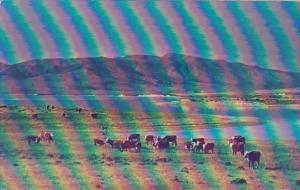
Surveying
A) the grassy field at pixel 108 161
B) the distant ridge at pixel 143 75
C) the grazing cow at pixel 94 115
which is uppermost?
the distant ridge at pixel 143 75

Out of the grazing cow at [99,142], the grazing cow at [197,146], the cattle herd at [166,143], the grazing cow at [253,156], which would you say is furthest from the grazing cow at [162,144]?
the grazing cow at [253,156]

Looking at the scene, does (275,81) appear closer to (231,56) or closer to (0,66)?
(231,56)

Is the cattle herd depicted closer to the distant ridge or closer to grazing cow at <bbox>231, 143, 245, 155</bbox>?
grazing cow at <bbox>231, 143, 245, 155</bbox>

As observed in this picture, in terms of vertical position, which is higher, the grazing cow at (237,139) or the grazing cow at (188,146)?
the grazing cow at (237,139)

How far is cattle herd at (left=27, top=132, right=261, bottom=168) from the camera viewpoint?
2.77 meters

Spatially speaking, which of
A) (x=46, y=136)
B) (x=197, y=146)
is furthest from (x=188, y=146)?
(x=46, y=136)

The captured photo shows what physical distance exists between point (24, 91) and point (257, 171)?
1.02 meters

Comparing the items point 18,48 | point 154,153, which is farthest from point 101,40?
point 154,153

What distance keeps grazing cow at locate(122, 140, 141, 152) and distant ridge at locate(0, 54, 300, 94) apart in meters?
0.21

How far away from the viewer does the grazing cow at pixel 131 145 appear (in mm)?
2771

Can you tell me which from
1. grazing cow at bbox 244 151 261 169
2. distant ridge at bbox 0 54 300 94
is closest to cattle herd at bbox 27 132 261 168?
grazing cow at bbox 244 151 261 169

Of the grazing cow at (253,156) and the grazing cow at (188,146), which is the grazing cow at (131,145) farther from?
the grazing cow at (253,156)

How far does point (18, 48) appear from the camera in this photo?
2.85m

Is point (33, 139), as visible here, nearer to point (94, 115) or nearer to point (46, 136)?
point (46, 136)
